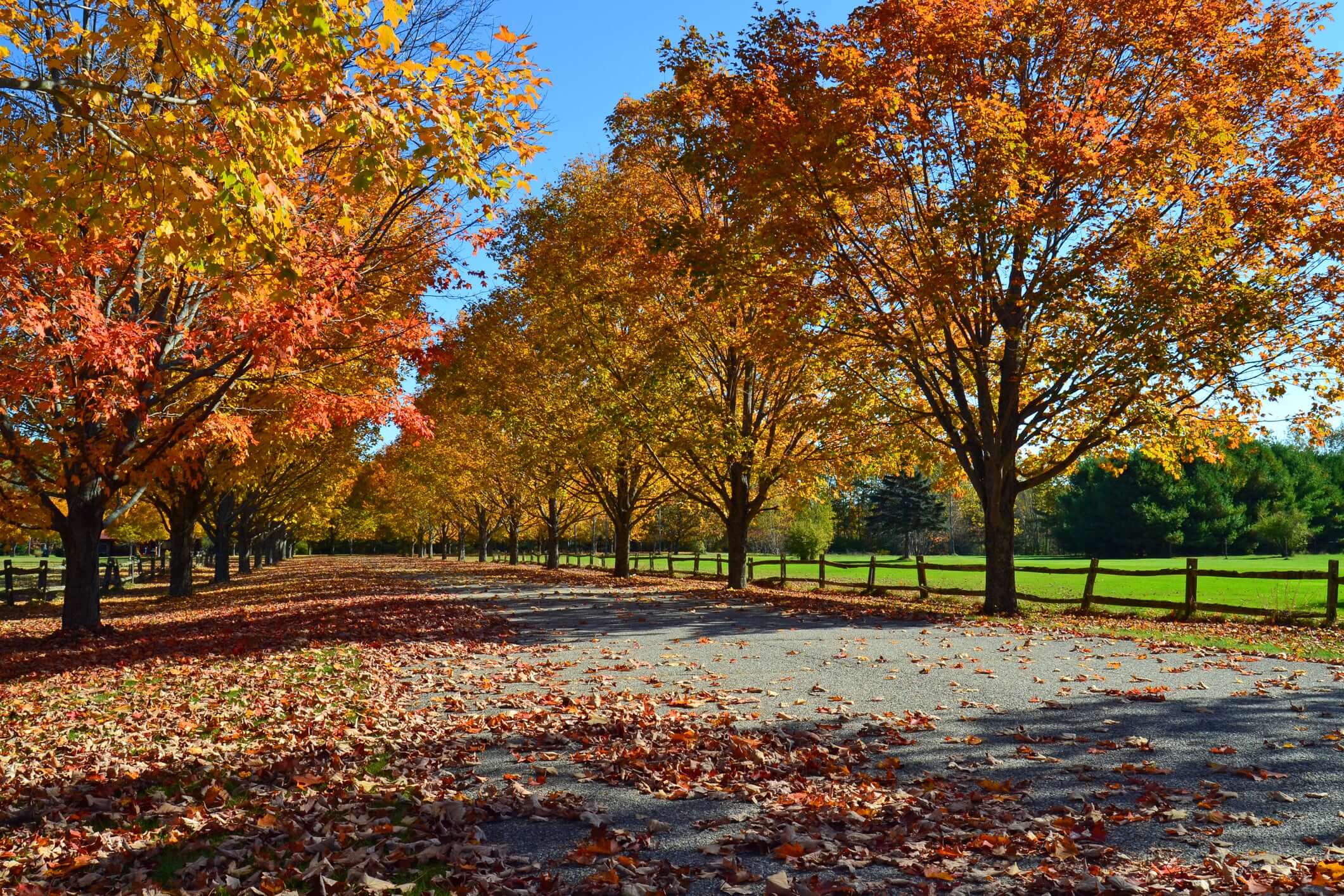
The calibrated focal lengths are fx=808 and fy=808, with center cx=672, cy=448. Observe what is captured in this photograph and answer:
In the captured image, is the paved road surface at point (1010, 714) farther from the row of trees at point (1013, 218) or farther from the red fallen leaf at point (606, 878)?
the row of trees at point (1013, 218)

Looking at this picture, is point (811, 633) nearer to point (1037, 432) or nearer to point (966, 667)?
point (966, 667)

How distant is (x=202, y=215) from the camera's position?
6.16 m

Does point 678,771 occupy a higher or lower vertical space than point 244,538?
higher

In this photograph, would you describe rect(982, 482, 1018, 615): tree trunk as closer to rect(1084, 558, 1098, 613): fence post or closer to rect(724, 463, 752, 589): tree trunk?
rect(1084, 558, 1098, 613): fence post

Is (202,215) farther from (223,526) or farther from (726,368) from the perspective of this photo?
(223,526)

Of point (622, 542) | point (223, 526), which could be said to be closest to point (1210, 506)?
point (622, 542)

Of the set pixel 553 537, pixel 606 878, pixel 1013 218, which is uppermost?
pixel 1013 218

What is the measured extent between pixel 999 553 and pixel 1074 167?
23.6ft

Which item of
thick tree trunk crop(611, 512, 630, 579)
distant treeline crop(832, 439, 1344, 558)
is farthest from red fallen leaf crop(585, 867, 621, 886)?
distant treeline crop(832, 439, 1344, 558)

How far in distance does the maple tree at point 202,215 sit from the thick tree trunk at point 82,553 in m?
0.04

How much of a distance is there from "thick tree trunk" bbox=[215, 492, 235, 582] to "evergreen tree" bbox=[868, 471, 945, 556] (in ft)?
235

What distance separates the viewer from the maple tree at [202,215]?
228 inches

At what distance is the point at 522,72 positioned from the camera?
7293 millimetres

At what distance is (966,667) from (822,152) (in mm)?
8273
